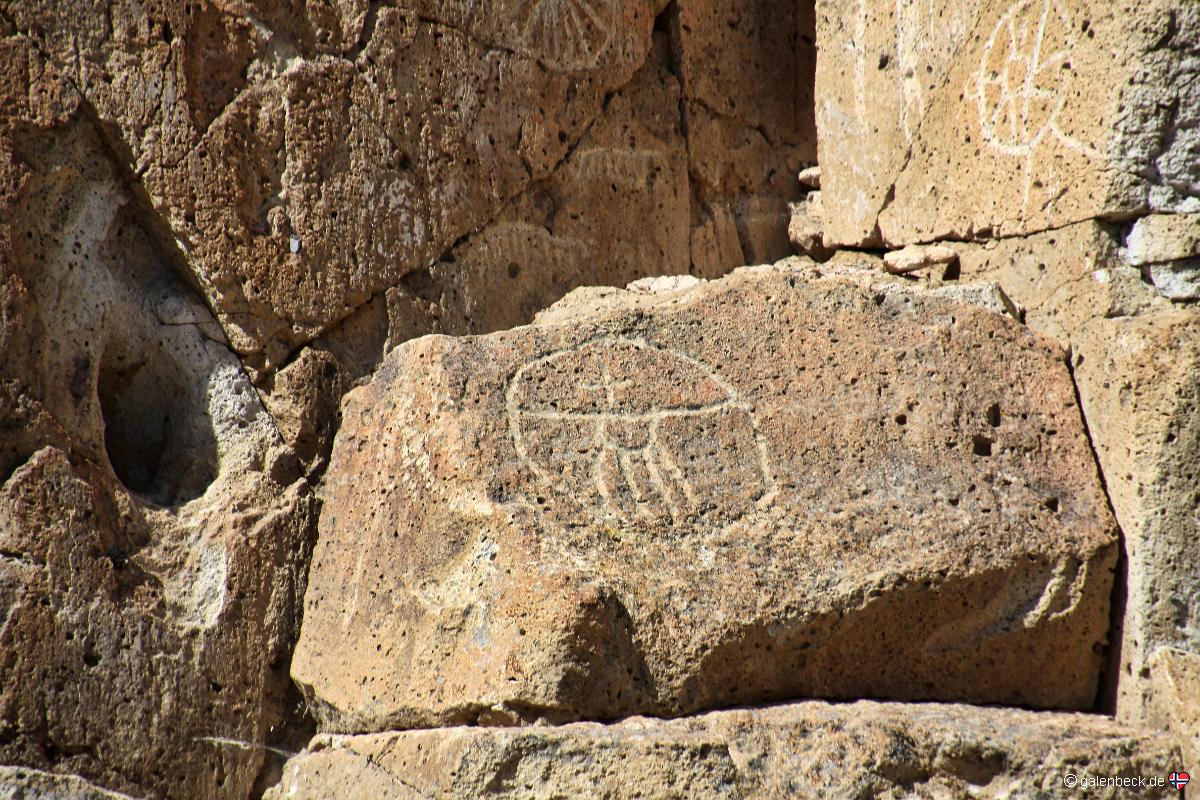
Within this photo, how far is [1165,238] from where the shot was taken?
2.38 m

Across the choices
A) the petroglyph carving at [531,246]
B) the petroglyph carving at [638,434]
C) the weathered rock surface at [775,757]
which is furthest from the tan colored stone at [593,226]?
the weathered rock surface at [775,757]

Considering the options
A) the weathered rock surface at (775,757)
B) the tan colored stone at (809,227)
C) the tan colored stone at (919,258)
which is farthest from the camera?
the tan colored stone at (809,227)

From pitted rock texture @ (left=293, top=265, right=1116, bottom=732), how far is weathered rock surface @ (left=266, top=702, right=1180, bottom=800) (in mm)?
64

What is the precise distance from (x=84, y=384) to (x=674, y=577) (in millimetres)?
1100

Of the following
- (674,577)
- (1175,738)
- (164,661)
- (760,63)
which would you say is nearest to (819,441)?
(674,577)

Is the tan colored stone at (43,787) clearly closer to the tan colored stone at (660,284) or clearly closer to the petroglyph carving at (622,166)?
the tan colored stone at (660,284)

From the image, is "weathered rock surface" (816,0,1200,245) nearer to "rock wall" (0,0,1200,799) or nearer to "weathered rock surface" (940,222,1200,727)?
"rock wall" (0,0,1200,799)

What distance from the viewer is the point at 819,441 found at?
2.30 meters

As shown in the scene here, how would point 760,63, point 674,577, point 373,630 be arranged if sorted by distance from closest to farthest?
point 674,577 → point 373,630 → point 760,63

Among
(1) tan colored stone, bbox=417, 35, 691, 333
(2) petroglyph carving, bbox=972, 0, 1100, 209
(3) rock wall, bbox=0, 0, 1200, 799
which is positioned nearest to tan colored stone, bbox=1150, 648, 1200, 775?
(3) rock wall, bbox=0, 0, 1200, 799

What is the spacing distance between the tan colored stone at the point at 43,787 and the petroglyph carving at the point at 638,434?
90 centimetres

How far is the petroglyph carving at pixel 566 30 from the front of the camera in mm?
2963

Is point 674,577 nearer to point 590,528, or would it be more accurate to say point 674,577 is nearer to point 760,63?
point 590,528

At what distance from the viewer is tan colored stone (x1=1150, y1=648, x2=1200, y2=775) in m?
2.10
